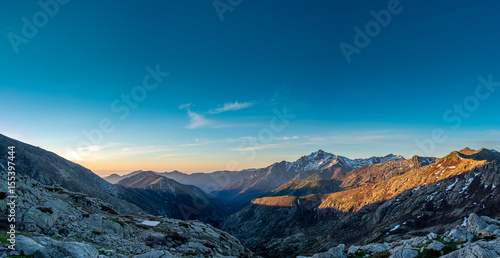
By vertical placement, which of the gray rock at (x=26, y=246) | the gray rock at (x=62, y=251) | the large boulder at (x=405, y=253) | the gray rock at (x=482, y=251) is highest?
the gray rock at (x=26, y=246)

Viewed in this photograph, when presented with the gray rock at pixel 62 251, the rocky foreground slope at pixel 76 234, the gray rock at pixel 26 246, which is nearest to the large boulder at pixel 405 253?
the rocky foreground slope at pixel 76 234

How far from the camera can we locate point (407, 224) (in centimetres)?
15138

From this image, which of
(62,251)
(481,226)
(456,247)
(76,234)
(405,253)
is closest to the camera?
(62,251)

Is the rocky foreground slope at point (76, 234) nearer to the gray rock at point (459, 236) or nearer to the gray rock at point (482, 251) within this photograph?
the gray rock at point (482, 251)

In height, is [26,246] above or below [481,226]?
above

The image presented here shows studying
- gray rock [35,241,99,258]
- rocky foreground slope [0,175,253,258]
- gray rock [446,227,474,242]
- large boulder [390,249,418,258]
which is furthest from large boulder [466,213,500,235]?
gray rock [35,241,99,258]

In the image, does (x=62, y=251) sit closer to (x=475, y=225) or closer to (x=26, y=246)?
(x=26, y=246)

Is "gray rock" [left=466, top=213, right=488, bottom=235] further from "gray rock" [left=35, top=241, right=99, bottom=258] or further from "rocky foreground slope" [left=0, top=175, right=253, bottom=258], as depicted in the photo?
"gray rock" [left=35, top=241, right=99, bottom=258]

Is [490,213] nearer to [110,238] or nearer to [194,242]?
[194,242]

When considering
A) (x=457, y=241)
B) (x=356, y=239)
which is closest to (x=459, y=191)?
(x=356, y=239)

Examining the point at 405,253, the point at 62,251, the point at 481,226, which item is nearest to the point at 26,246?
the point at 62,251

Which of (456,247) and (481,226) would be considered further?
(481,226)

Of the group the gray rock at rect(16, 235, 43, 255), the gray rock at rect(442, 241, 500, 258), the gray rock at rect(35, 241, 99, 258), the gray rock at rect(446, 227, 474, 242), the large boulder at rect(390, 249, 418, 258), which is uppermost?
the gray rock at rect(16, 235, 43, 255)

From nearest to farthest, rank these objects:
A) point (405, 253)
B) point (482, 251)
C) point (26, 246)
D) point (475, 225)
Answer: point (26, 246)
point (482, 251)
point (405, 253)
point (475, 225)
